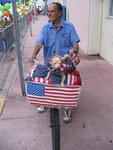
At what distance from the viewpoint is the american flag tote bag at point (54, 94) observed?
2676mm

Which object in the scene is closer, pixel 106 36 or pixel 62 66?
pixel 62 66

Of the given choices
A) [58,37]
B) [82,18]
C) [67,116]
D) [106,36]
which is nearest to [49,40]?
[58,37]

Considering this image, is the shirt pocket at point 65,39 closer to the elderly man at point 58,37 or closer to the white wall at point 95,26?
the elderly man at point 58,37

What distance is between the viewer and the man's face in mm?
3402

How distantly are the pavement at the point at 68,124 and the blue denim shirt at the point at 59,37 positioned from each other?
114 centimetres

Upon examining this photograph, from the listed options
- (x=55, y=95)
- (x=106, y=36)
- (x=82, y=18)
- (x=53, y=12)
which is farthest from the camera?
(x=82, y=18)

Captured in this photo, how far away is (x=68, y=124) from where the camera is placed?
3969 millimetres

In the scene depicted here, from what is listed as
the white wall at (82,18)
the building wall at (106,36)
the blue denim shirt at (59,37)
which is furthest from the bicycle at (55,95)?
the white wall at (82,18)

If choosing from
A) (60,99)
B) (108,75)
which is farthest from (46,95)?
(108,75)

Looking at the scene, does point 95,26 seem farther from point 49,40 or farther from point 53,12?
point 53,12

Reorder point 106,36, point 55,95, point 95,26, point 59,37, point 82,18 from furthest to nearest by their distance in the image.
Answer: point 82,18 → point 95,26 → point 106,36 → point 59,37 → point 55,95

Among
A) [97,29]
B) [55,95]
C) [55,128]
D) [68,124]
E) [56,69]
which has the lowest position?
[68,124]

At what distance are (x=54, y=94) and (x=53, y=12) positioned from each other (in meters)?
1.26

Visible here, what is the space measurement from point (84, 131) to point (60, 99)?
4.13 feet
